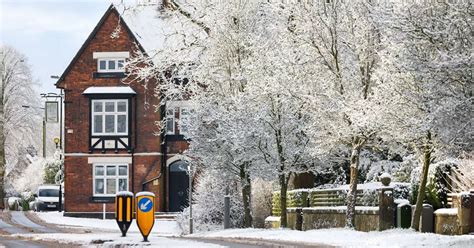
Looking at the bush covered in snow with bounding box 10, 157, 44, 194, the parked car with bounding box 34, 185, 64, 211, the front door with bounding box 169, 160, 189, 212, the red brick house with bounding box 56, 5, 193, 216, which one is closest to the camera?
the red brick house with bounding box 56, 5, 193, 216

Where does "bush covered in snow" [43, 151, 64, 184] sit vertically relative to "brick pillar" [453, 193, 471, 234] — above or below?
above

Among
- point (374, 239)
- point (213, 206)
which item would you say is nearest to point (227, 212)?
point (213, 206)

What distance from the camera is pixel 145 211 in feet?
59.2

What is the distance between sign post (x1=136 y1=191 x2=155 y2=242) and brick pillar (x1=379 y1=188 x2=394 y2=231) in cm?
859

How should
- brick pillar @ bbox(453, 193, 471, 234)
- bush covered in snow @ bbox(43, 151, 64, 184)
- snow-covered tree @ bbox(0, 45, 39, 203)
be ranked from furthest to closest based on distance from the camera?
bush covered in snow @ bbox(43, 151, 64, 184), snow-covered tree @ bbox(0, 45, 39, 203), brick pillar @ bbox(453, 193, 471, 234)

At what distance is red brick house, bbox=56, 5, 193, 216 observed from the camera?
51844 mm

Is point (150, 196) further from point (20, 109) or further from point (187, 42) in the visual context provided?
point (20, 109)

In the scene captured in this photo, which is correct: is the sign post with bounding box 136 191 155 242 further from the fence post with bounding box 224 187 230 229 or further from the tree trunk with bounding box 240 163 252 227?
the fence post with bounding box 224 187 230 229

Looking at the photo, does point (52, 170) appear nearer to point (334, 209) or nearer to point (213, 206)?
point (213, 206)

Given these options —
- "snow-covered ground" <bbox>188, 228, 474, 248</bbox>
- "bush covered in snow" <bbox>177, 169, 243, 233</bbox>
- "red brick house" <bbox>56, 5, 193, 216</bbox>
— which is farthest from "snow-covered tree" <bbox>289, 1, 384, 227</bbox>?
"red brick house" <bbox>56, 5, 193, 216</bbox>

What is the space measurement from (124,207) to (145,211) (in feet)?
2.16

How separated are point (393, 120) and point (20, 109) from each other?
171 ft

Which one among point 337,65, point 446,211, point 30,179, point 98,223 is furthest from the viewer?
point 30,179

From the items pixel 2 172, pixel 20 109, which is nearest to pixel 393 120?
pixel 2 172
